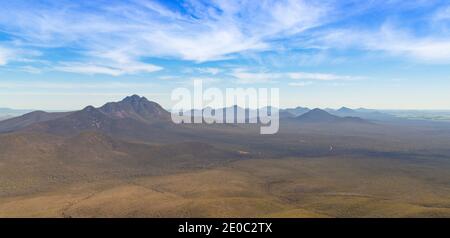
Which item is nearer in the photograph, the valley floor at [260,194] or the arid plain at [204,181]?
the valley floor at [260,194]

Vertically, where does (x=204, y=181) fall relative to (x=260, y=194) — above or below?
above

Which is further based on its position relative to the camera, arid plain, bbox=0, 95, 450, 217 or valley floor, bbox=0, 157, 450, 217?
arid plain, bbox=0, 95, 450, 217

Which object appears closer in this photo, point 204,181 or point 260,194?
point 260,194

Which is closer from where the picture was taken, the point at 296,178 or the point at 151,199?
the point at 151,199

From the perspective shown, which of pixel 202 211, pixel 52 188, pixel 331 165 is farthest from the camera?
pixel 331 165

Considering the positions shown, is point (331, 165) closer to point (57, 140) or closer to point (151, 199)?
point (151, 199)
